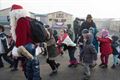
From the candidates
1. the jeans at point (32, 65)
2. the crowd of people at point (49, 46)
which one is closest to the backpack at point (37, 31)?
the crowd of people at point (49, 46)

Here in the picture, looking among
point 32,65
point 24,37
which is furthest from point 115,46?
point 24,37

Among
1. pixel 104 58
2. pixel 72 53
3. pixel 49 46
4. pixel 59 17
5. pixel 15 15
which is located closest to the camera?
pixel 15 15

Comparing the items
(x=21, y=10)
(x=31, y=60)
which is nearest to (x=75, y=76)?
(x=31, y=60)

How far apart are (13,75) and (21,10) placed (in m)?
2.87

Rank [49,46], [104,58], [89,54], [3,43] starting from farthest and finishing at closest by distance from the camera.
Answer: [3,43] < [104,58] < [49,46] < [89,54]

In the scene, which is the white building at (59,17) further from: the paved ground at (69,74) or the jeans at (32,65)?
the jeans at (32,65)

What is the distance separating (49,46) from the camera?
7.11 meters

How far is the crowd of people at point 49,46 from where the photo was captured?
5.24 m

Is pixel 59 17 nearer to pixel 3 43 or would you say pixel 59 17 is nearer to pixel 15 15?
pixel 3 43

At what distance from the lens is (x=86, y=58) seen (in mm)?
6812

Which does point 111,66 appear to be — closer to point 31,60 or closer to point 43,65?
point 43,65

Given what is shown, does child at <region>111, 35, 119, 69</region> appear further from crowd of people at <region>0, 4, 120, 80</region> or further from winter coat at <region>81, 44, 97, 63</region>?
winter coat at <region>81, 44, 97, 63</region>

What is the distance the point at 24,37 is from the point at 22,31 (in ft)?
0.42

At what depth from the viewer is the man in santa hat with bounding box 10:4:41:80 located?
5.16 meters
